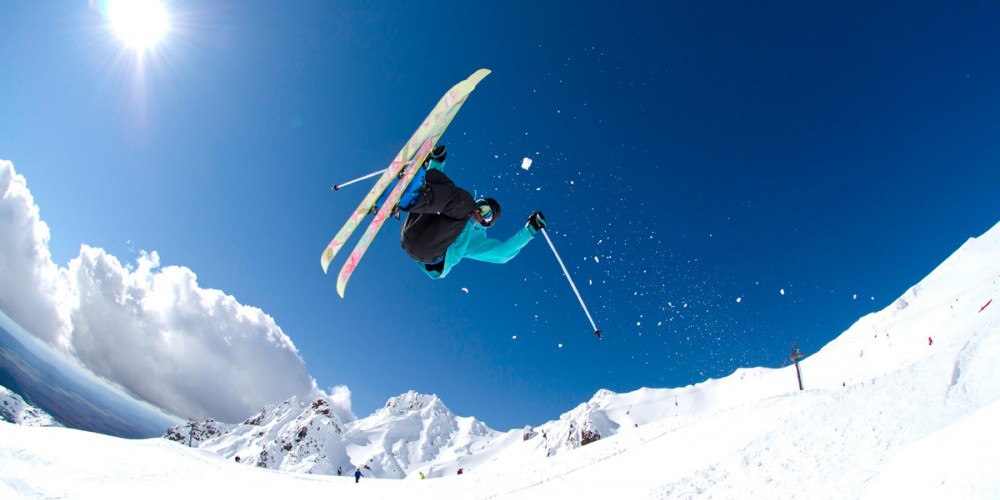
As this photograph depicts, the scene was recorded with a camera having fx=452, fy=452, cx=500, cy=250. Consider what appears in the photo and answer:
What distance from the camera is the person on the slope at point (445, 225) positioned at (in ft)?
21.1

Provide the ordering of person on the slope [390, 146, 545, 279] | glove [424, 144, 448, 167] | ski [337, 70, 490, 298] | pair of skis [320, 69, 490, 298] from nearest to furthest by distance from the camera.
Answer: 1. person on the slope [390, 146, 545, 279]
2. glove [424, 144, 448, 167]
3. ski [337, 70, 490, 298]
4. pair of skis [320, 69, 490, 298]

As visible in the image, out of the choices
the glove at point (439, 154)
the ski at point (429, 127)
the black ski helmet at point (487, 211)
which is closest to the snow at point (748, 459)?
the black ski helmet at point (487, 211)

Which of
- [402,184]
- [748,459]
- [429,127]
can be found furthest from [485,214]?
[748,459]

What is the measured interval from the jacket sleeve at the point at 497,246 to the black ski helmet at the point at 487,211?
0.35 metres

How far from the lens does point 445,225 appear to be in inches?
273

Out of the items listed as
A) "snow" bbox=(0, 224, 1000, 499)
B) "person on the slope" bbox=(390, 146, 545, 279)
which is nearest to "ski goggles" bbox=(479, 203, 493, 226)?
"person on the slope" bbox=(390, 146, 545, 279)

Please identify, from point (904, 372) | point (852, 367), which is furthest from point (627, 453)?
point (852, 367)

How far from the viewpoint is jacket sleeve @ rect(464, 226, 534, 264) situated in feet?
25.2

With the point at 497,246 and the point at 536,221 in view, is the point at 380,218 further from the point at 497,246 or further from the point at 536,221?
the point at 536,221

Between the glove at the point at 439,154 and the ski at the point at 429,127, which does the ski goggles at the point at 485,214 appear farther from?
the ski at the point at 429,127

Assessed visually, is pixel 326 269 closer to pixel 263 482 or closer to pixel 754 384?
pixel 263 482

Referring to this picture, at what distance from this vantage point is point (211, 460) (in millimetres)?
19438

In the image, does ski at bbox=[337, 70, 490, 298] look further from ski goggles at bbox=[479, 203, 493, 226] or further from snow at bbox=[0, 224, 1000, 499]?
snow at bbox=[0, 224, 1000, 499]

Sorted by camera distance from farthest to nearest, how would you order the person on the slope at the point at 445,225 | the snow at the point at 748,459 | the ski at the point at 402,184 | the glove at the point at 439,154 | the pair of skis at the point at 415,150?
the pair of skis at the point at 415,150 → the ski at the point at 402,184 → the glove at the point at 439,154 → the person on the slope at the point at 445,225 → the snow at the point at 748,459
